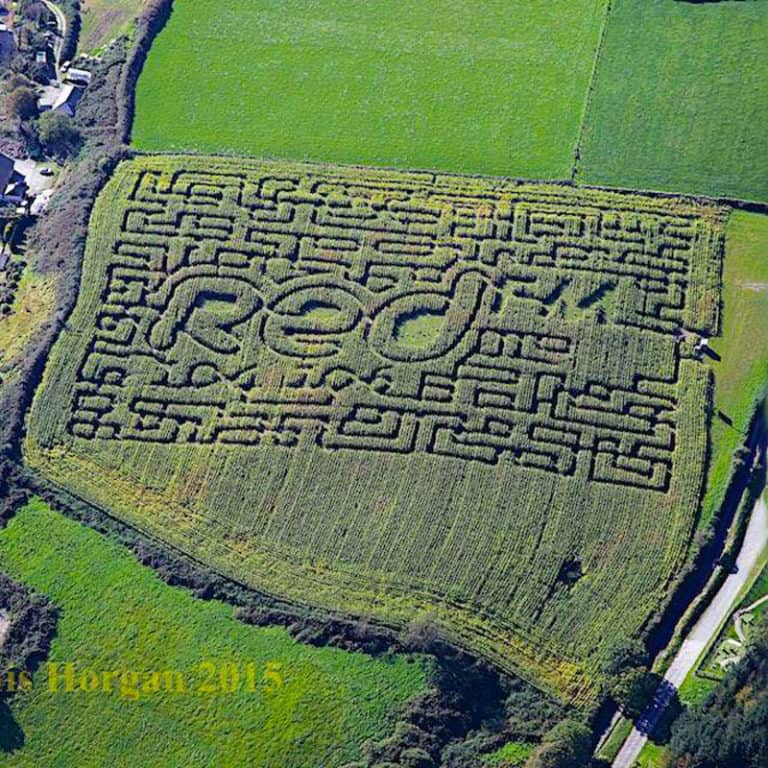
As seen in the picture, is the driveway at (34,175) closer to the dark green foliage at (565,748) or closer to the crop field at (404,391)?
the crop field at (404,391)

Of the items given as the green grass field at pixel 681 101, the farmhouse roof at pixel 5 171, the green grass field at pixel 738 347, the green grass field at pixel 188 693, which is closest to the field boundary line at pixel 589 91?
the green grass field at pixel 681 101

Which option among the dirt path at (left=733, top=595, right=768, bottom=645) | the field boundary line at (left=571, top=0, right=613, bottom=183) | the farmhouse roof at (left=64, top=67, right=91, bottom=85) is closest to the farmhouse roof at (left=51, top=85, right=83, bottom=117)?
the farmhouse roof at (left=64, top=67, right=91, bottom=85)

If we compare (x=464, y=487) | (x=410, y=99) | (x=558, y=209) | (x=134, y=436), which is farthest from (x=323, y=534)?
(x=410, y=99)

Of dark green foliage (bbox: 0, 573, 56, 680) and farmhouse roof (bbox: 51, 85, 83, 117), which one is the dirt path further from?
farmhouse roof (bbox: 51, 85, 83, 117)

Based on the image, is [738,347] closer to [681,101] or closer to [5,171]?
[681,101]

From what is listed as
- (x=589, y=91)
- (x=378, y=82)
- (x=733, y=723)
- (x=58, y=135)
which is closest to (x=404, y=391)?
(x=733, y=723)

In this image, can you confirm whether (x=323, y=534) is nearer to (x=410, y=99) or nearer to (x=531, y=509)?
(x=531, y=509)
